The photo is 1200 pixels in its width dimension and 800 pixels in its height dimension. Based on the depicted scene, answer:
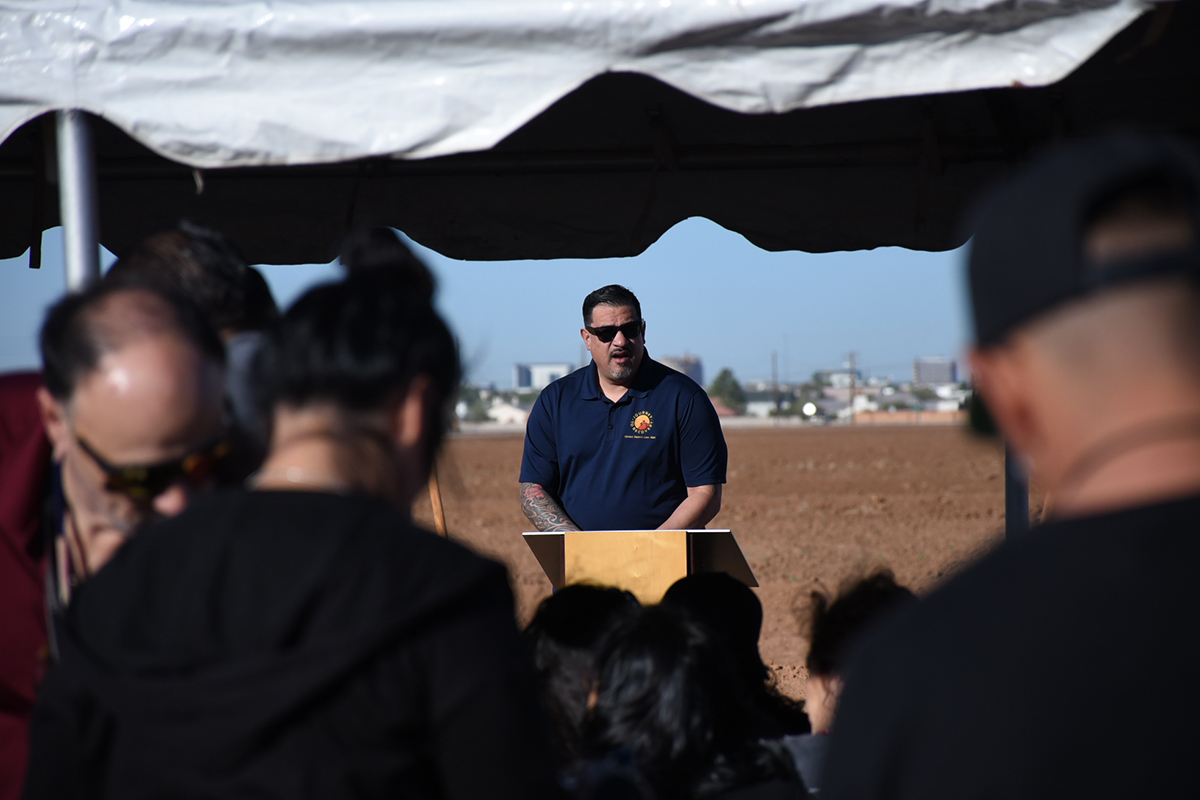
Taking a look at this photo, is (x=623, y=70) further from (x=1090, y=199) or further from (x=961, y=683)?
(x=961, y=683)

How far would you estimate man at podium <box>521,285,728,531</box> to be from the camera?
4.16m

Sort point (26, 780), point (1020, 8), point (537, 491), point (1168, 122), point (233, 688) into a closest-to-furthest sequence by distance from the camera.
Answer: point (233, 688), point (26, 780), point (1020, 8), point (1168, 122), point (537, 491)

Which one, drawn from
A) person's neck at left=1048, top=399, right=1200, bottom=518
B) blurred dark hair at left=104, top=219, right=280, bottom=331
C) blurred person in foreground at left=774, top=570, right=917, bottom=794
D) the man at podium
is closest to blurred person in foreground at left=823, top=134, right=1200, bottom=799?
person's neck at left=1048, top=399, right=1200, bottom=518

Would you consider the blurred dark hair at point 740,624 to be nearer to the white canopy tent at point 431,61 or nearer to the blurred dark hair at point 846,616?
the blurred dark hair at point 846,616

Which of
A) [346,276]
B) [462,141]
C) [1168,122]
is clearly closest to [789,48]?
[462,141]

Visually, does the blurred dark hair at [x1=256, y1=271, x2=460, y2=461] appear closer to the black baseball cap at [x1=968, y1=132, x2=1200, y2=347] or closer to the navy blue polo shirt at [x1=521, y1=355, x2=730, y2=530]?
the black baseball cap at [x1=968, y1=132, x2=1200, y2=347]

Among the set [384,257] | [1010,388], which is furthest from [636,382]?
[1010,388]

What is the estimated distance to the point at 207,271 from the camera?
1.98 meters

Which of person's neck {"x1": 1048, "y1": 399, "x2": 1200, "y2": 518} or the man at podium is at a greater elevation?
person's neck {"x1": 1048, "y1": 399, "x2": 1200, "y2": 518}

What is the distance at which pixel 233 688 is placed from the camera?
113 centimetres

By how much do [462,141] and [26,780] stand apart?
54.8 inches

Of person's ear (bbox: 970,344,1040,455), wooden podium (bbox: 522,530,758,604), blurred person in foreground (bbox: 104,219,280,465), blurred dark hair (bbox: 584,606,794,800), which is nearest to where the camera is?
person's ear (bbox: 970,344,1040,455)

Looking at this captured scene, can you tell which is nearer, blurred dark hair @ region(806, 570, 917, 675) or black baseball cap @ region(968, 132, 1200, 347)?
black baseball cap @ region(968, 132, 1200, 347)

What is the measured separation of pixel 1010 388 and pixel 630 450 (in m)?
3.29
